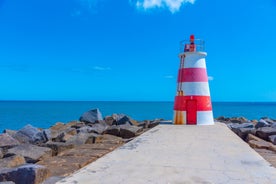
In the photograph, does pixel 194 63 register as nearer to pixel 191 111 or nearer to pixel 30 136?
pixel 191 111

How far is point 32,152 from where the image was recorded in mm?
5105

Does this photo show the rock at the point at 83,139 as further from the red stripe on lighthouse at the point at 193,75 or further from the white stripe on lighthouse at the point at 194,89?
the red stripe on lighthouse at the point at 193,75

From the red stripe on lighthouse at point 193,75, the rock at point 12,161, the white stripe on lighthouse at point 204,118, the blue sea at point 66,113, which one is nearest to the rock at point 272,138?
the white stripe on lighthouse at point 204,118

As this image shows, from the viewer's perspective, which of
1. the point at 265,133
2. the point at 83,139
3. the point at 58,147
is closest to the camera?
the point at 58,147

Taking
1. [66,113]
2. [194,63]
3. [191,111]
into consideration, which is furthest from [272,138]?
[66,113]

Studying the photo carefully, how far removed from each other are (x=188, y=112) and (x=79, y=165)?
16.5ft

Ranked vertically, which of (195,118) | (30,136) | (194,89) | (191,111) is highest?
(194,89)

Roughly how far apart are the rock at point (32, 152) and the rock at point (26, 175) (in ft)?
4.25

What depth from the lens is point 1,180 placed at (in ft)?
11.6

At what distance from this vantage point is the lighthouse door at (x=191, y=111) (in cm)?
845

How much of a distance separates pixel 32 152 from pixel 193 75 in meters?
4.95

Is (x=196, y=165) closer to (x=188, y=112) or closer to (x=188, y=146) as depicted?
(x=188, y=146)

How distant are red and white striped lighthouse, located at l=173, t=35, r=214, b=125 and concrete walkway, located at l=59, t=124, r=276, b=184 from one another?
324 centimetres

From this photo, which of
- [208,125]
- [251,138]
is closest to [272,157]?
[251,138]
